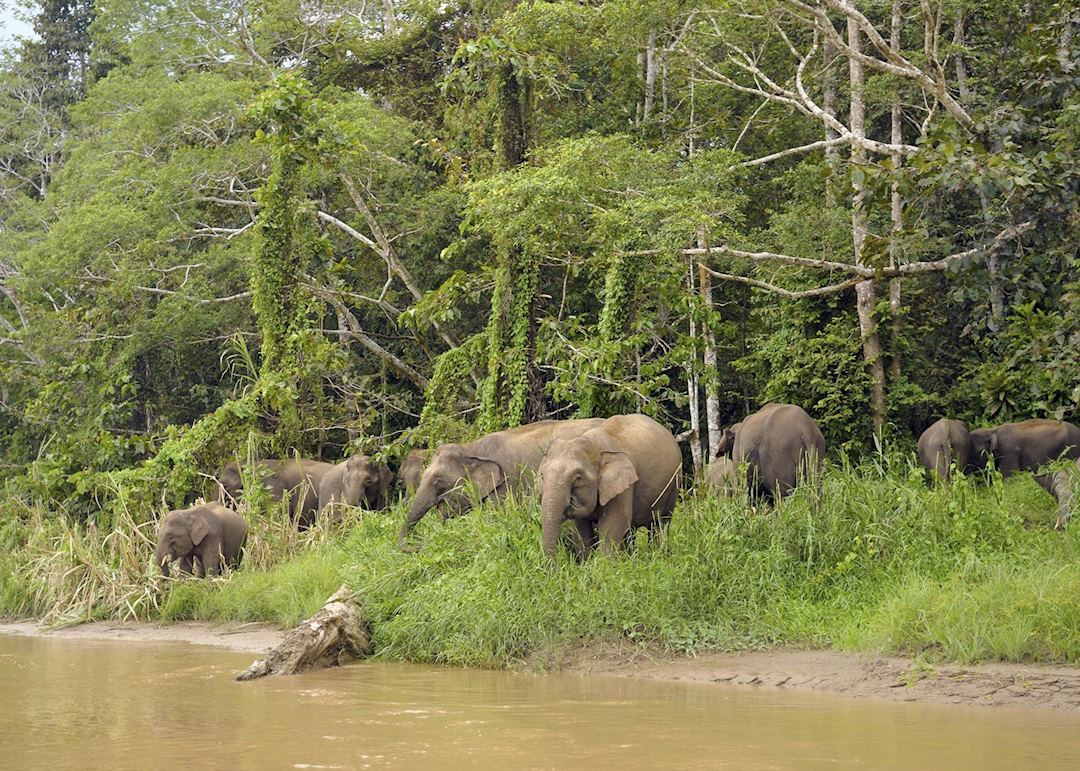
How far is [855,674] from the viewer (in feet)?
28.8

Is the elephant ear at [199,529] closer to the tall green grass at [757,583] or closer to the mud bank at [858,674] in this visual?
the tall green grass at [757,583]

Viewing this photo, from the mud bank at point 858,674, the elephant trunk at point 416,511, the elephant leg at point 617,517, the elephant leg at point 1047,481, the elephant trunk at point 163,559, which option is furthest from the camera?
the elephant trunk at point 163,559

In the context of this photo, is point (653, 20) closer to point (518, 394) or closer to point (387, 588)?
point (518, 394)

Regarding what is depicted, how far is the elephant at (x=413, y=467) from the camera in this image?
16.7m

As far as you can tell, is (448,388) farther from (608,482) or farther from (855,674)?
(855,674)

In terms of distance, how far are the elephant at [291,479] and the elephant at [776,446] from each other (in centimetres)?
610

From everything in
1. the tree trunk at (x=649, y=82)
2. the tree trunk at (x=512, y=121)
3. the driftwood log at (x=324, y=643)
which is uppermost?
the tree trunk at (x=649, y=82)

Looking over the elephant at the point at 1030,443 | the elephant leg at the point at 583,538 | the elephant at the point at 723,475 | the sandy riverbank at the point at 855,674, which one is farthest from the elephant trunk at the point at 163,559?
the elephant at the point at 1030,443

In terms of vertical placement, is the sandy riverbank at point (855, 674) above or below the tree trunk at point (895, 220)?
below

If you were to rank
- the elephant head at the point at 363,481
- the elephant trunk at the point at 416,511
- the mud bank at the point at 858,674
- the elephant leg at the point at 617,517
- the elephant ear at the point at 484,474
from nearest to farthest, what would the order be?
1. the mud bank at the point at 858,674
2. the elephant leg at the point at 617,517
3. the elephant trunk at the point at 416,511
4. the elephant ear at the point at 484,474
5. the elephant head at the point at 363,481

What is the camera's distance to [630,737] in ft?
22.4

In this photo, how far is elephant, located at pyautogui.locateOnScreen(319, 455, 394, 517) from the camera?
1720 cm

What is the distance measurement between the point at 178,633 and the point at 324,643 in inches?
142

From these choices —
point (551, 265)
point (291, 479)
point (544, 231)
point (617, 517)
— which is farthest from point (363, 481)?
point (617, 517)
